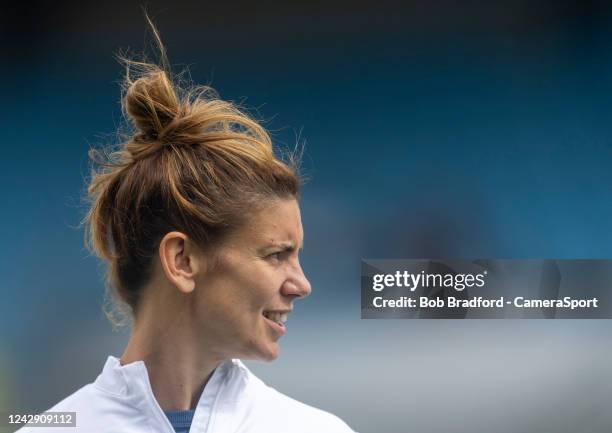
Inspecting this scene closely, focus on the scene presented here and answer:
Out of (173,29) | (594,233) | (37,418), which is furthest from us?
(173,29)

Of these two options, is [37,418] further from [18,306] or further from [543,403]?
[543,403]

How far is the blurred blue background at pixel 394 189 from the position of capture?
9.54ft

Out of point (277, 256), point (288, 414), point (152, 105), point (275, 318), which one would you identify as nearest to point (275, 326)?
point (275, 318)

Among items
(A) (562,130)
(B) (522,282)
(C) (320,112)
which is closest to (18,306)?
(C) (320,112)

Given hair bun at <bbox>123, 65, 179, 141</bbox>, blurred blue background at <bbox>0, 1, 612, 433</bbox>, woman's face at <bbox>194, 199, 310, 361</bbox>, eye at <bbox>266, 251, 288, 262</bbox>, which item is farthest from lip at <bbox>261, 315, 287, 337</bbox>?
blurred blue background at <bbox>0, 1, 612, 433</bbox>

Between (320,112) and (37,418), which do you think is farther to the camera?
(320,112)

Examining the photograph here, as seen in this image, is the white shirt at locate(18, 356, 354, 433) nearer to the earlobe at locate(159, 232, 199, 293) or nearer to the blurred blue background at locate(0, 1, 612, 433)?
the earlobe at locate(159, 232, 199, 293)

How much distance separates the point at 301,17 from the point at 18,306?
5.21 feet

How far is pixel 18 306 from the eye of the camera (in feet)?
9.96

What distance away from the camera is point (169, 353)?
1389 mm

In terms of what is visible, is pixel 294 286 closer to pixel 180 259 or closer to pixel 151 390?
pixel 180 259

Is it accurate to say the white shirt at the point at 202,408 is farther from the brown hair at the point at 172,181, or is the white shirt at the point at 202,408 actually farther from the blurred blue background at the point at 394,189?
the blurred blue background at the point at 394,189

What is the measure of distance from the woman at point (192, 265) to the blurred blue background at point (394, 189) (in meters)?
1.50

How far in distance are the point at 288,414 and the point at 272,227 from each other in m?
0.39
